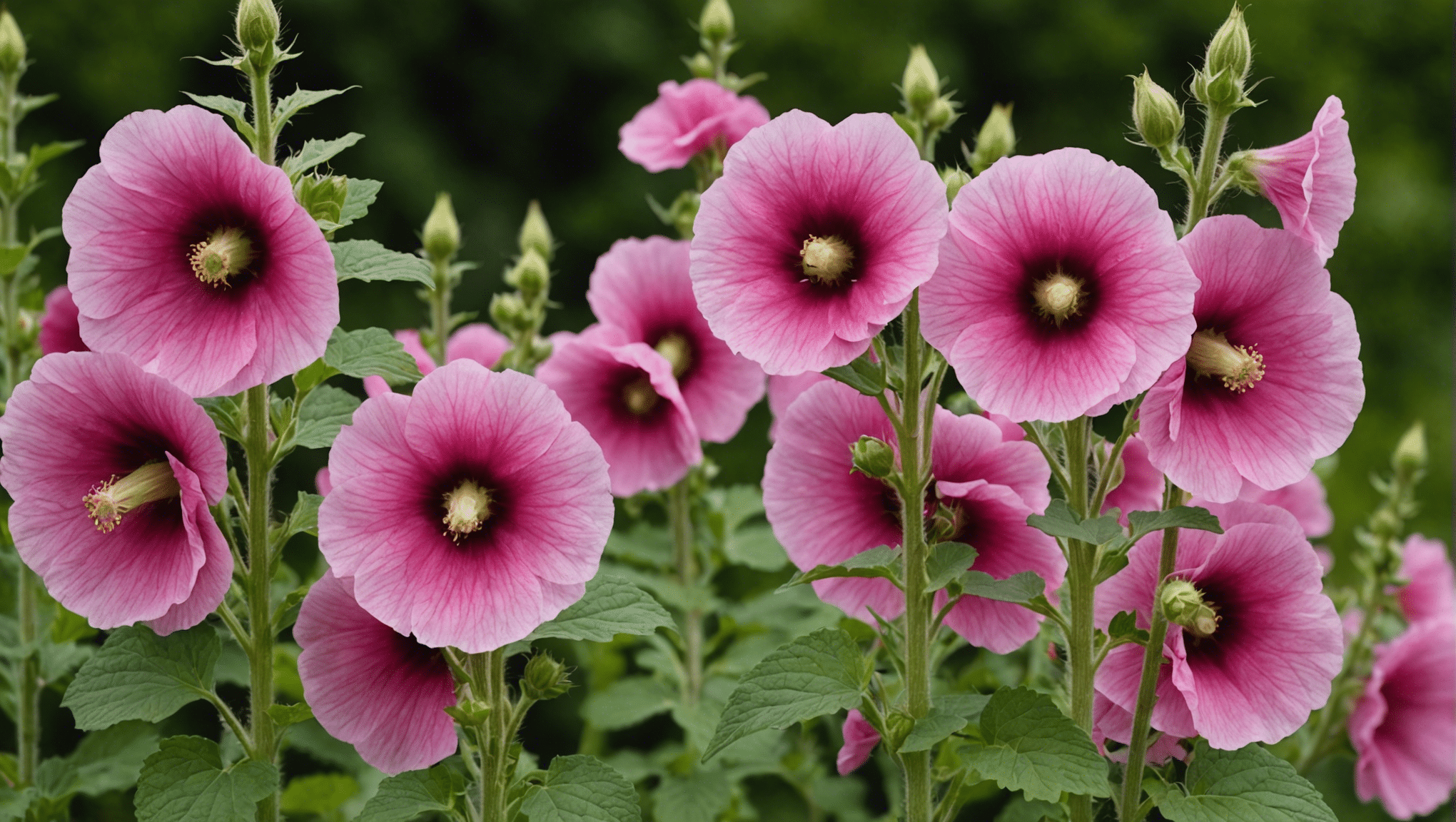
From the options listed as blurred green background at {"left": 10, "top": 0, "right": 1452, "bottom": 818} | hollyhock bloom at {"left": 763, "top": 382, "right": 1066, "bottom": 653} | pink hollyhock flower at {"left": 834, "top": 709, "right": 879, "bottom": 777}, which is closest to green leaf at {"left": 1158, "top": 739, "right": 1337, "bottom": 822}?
Answer: hollyhock bloom at {"left": 763, "top": 382, "right": 1066, "bottom": 653}

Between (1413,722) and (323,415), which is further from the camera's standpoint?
(1413,722)

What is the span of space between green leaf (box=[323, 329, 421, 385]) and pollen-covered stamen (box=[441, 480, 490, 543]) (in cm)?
12

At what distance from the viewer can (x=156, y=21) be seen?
14.6 feet

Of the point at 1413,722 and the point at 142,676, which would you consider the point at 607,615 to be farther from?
the point at 1413,722

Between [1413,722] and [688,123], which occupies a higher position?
[688,123]

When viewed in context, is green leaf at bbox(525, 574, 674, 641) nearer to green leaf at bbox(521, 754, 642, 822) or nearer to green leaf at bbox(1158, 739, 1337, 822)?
green leaf at bbox(521, 754, 642, 822)

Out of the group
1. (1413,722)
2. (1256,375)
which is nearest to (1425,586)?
(1413,722)

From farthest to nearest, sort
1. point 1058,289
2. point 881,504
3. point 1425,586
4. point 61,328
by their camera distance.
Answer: point 1425,586 < point 61,328 < point 881,504 < point 1058,289

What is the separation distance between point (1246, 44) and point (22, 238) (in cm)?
379

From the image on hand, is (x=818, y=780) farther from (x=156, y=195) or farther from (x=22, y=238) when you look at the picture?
(x=22, y=238)

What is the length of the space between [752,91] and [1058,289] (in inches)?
149

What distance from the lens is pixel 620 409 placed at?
1.83m

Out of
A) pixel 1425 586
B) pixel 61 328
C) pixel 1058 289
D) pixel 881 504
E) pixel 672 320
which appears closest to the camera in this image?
pixel 1058 289

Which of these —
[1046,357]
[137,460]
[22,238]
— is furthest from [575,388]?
[22,238]
